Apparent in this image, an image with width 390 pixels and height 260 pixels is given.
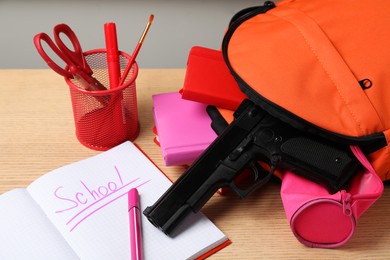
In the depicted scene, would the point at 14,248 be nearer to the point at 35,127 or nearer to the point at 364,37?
the point at 35,127

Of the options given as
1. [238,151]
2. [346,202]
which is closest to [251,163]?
[238,151]

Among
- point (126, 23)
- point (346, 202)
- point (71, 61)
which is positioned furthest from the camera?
point (126, 23)

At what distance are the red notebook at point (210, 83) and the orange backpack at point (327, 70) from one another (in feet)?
0.12

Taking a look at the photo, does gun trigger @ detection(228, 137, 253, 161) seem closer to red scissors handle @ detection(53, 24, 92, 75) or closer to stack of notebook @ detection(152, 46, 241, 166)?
stack of notebook @ detection(152, 46, 241, 166)

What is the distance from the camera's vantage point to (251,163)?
0.58 meters

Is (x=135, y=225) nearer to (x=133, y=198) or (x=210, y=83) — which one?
(x=133, y=198)

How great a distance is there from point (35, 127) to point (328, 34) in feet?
1.52

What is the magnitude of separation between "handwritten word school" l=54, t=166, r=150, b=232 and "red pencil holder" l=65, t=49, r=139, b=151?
3.0 inches

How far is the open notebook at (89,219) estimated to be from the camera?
539 mm

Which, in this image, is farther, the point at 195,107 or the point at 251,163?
the point at 195,107

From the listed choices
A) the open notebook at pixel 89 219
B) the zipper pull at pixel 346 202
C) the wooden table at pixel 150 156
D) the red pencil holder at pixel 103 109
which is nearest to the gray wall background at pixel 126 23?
the wooden table at pixel 150 156

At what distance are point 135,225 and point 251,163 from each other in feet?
Answer: 0.54

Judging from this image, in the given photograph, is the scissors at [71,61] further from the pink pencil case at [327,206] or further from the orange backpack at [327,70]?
the pink pencil case at [327,206]

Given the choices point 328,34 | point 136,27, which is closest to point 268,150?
point 328,34
